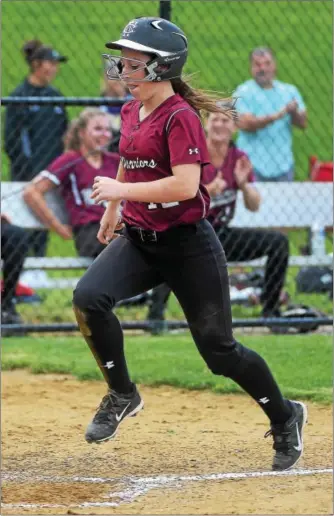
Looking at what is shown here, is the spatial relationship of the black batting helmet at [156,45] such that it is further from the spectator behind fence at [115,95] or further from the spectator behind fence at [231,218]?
the spectator behind fence at [115,95]

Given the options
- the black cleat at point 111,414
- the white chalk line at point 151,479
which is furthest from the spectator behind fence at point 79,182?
the white chalk line at point 151,479

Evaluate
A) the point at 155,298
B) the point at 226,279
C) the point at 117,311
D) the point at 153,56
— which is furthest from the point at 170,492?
the point at 117,311

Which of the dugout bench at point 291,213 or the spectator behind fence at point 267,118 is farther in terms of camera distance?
the spectator behind fence at point 267,118

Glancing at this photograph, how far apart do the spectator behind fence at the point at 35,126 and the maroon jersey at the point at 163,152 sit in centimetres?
457

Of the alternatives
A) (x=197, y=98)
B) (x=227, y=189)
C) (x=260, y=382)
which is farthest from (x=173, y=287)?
(x=227, y=189)

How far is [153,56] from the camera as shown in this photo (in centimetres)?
456

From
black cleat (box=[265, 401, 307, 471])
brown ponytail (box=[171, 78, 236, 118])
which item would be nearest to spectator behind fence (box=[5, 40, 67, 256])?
black cleat (box=[265, 401, 307, 471])

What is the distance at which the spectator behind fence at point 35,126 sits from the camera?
9.44 meters

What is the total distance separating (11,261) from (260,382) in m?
3.85

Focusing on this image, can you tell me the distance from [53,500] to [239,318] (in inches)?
175

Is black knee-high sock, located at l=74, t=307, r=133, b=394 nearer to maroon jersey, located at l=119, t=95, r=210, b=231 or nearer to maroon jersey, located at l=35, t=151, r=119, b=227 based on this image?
maroon jersey, located at l=119, t=95, r=210, b=231

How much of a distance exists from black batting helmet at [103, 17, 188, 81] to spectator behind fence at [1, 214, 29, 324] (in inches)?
153

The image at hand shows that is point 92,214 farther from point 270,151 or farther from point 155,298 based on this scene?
point 270,151

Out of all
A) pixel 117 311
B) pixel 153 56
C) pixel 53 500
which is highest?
pixel 153 56
